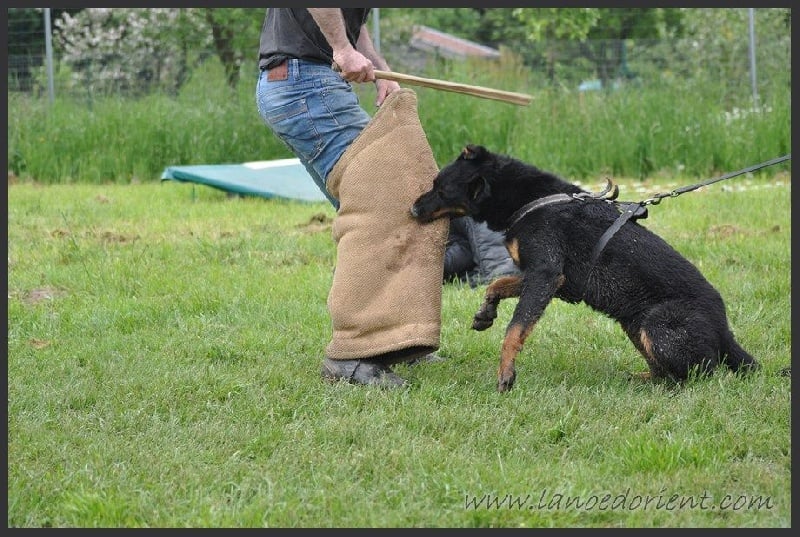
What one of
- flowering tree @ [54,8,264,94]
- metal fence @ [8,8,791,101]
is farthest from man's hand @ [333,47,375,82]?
flowering tree @ [54,8,264,94]

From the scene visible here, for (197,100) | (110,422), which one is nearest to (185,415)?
(110,422)

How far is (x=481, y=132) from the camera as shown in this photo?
11461 millimetres

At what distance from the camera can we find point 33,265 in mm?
7082

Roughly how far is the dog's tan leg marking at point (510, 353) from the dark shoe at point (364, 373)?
0.46m

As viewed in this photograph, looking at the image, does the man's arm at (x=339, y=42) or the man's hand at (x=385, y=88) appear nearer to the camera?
the man's arm at (x=339, y=42)

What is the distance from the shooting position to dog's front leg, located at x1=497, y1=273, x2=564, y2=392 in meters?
4.48

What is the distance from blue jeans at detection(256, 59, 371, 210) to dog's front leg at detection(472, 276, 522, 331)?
0.97 meters

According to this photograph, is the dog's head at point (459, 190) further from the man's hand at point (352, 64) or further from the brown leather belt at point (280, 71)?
the brown leather belt at point (280, 71)

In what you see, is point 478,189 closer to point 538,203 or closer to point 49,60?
point 538,203

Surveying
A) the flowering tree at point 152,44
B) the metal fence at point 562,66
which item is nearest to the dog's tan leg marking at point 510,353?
the metal fence at point 562,66

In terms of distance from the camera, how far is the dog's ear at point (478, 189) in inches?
188

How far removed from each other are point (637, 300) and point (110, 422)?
2.36 metres

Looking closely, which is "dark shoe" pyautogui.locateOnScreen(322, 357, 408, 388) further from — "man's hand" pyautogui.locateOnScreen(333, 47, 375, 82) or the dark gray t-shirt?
the dark gray t-shirt

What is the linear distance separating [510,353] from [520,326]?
5.0 inches
